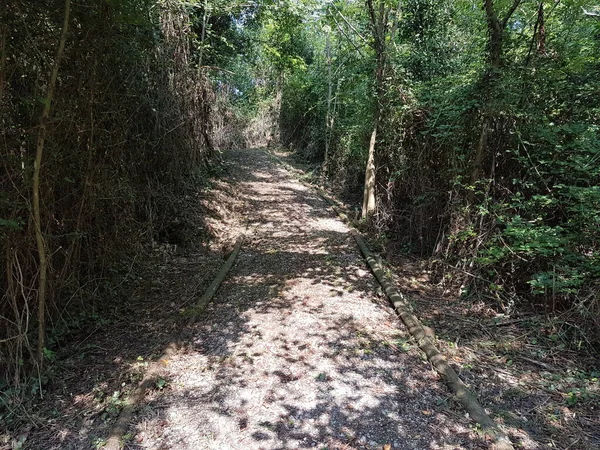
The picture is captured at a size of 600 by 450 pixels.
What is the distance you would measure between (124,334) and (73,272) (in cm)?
86

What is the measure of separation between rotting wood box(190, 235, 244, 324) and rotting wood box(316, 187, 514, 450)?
7.31 ft

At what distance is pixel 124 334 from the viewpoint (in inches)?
160

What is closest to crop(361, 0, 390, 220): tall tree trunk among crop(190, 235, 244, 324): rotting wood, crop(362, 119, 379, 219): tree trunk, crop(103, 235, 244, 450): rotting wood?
crop(362, 119, 379, 219): tree trunk

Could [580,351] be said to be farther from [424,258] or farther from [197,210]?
[197,210]

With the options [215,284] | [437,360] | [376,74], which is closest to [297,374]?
[437,360]

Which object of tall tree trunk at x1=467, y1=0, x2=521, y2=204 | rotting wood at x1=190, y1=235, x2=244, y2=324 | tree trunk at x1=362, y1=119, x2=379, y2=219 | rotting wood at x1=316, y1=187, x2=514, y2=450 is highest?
tall tree trunk at x1=467, y1=0, x2=521, y2=204

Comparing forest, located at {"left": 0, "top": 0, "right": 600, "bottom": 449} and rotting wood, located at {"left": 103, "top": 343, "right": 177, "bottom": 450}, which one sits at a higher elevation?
forest, located at {"left": 0, "top": 0, "right": 600, "bottom": 449}

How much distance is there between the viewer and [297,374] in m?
3.33

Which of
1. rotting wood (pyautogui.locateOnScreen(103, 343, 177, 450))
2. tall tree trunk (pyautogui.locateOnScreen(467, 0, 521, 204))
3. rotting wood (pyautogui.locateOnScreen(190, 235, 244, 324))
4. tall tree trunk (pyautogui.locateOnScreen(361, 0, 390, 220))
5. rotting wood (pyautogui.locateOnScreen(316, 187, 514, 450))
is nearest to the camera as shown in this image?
rotting wood (pyautogui.locateOnScreen(103, 343, 177, 450))

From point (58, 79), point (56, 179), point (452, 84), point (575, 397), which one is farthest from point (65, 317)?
point (452, 84)

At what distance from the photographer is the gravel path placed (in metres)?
2.66

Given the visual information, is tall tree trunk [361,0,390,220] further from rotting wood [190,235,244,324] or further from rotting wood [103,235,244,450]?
rotting wood [103,235,244,450]

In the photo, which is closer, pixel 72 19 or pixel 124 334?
pixel 72 19

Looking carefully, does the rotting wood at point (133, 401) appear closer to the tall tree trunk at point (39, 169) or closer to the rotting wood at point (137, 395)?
the rotting wood at point (137, 395)
